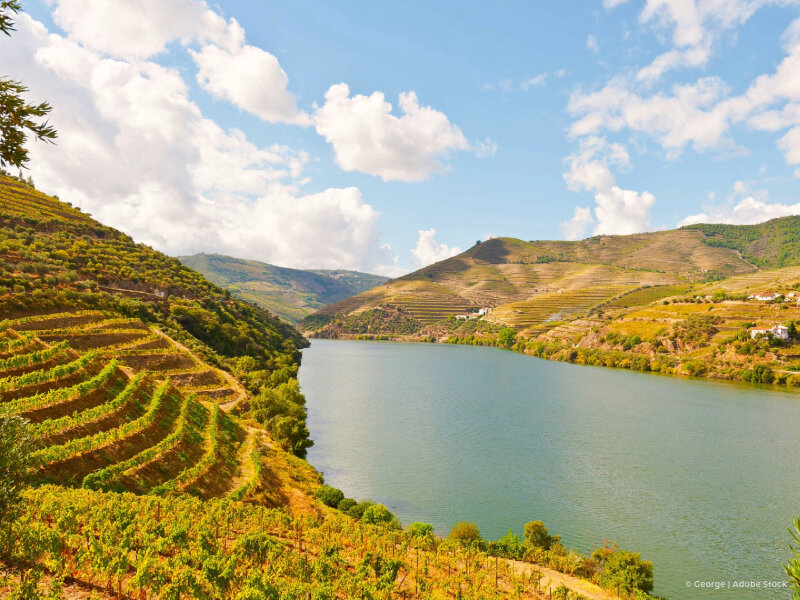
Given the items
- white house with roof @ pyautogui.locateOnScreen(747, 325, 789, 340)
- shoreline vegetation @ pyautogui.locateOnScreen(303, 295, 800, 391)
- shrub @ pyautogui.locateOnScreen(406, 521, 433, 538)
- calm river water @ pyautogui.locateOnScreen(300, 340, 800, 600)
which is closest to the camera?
shrub @ pyautogui.locateOnScreen(406, 521, 433, 538)

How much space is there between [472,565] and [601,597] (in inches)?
299

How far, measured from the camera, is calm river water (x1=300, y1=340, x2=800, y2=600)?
36.3m

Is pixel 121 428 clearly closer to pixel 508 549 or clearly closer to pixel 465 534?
pixel 465 534

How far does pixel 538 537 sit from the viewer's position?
31391mm

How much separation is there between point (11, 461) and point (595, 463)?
57.4 meters

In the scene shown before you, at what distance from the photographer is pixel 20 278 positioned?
191 ft

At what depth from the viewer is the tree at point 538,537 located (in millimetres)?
31252

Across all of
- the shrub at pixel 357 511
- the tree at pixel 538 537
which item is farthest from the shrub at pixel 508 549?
the shrub at pixel 357 511

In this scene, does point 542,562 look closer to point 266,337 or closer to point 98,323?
point 98,323

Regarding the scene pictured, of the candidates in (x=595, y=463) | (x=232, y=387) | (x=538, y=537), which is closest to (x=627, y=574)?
(x=538, y=537)

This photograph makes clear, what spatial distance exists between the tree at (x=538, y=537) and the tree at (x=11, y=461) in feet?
99.2

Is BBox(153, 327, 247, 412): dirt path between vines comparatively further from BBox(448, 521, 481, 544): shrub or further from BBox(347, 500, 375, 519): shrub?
BBox(448, 521, 481, 544): shrub

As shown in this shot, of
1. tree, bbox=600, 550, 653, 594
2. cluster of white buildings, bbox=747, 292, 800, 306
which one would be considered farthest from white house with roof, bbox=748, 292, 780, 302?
tree, bbox=600, 550, 653, 594

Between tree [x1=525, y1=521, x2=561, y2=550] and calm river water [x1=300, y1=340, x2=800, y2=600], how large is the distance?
4.52m
